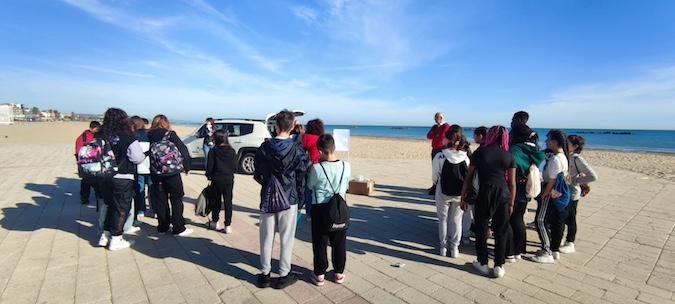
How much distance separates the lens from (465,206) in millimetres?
3494

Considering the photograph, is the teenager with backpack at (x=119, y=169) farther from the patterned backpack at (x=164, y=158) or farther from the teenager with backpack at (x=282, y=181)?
the teenager with backpack at (x=282, y=181)

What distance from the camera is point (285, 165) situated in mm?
2918

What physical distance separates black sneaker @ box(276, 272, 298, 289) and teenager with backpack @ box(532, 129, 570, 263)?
2.90 metres

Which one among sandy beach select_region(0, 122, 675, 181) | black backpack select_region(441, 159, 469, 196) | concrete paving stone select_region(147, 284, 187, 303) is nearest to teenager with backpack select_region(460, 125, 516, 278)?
black backpack select_region(441, 159, 469, 196)

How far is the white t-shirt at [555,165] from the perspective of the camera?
355cm

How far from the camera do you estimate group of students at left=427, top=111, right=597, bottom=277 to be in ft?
10.7

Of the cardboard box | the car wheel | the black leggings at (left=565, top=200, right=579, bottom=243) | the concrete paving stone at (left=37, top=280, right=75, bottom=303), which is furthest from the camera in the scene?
the car wheel

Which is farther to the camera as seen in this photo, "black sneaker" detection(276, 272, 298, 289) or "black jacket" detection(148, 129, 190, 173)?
"black jacket" detection(148, 129, 190, 173)

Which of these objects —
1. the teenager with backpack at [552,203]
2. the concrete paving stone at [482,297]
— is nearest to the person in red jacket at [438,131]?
the teenager with backpack at [552,203]

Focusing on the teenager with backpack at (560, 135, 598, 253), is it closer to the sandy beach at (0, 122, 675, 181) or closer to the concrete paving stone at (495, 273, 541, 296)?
the concrete paving stone at (495, 273, 541, 296)

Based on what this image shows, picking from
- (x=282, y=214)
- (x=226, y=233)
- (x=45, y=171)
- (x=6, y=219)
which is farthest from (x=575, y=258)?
(x=45, y=171)

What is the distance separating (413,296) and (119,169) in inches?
144

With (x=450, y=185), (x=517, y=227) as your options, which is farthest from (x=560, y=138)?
(x=450, y=185)

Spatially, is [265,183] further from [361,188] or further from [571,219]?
[361,188]
